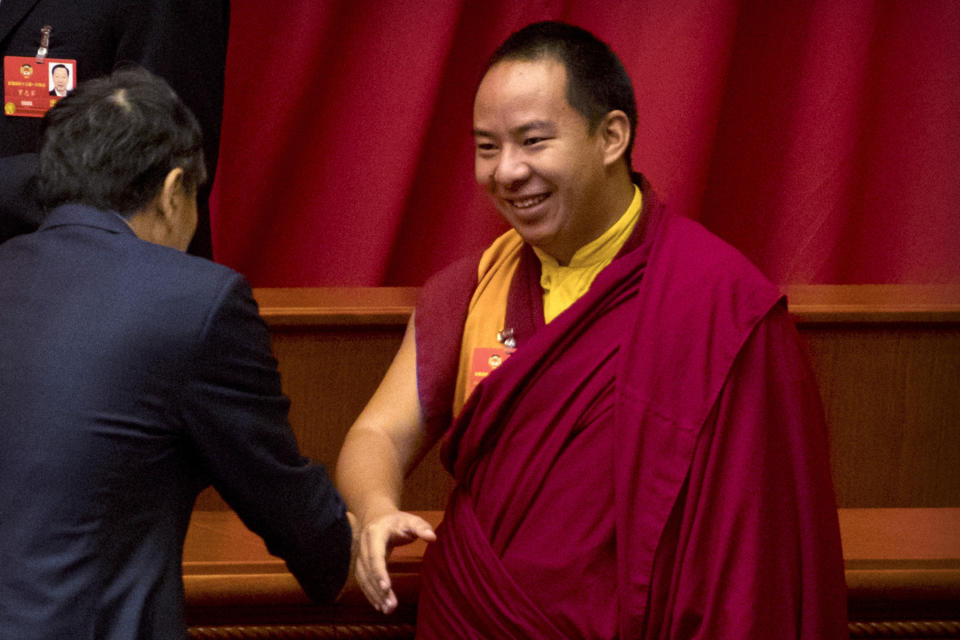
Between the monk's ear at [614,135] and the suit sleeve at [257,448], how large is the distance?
1.58ft

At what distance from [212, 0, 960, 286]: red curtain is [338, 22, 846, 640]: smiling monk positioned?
1.23 metres

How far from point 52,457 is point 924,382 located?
4.18ft

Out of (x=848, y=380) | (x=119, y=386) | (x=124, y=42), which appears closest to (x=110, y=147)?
(x=119, y=386)

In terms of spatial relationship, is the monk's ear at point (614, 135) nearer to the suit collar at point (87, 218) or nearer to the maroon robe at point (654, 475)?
the maroon robe at point (654, 475)

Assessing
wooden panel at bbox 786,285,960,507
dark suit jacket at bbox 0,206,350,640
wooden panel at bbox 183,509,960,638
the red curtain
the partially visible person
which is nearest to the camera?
dark suit jacket at bbox 0,206,350,640

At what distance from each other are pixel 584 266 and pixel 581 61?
24cm

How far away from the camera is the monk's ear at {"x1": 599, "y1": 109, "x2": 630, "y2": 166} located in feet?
4.73

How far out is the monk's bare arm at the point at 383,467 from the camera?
1.32m

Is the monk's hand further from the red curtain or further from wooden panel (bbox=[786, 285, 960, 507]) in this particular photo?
the red curtain

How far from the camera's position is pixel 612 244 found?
57.9 inches


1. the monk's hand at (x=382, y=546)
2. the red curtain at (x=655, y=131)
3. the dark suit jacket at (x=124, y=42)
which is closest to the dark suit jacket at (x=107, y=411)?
the monk's hand at (x=382, y=546)

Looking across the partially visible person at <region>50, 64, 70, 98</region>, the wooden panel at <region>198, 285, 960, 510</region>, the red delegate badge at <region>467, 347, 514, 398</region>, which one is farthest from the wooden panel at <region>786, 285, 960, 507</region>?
the partially visible person at <region>50, 64, 70, 98</region>

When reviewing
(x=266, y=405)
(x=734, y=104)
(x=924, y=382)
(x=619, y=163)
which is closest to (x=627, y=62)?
(x=734, y=104)

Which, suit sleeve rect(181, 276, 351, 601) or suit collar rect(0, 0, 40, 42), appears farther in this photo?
suit collar rect(0, 0, 40, 42)
